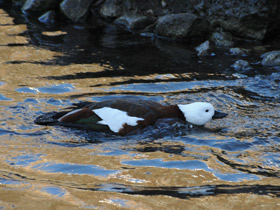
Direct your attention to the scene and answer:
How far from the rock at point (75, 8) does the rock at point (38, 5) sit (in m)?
0.55

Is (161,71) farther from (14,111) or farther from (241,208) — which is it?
(241,208)

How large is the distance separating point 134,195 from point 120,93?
10.9 ft

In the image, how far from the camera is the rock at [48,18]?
1191 centimetres

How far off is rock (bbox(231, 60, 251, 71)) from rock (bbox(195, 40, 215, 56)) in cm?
94

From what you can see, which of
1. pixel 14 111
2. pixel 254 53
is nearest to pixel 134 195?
pixel 14 111

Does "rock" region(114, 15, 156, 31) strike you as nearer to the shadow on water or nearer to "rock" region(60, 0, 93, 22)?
"rock" region(60, 0, 93, 22)

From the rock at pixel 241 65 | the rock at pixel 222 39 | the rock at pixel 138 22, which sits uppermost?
the rock at pixel 138 22

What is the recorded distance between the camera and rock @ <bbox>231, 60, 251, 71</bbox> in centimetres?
833

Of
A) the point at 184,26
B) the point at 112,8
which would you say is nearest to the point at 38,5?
the point at 112,8

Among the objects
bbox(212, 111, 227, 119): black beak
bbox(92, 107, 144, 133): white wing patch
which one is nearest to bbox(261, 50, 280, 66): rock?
bbox(212, 111, 227, 119): black beak

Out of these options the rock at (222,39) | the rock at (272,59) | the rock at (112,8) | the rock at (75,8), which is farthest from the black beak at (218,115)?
the rock at (75,8)

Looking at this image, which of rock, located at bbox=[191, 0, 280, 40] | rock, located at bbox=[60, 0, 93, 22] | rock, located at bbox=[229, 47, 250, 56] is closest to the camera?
rock, located at bbox=[229, 47, 250, 56]

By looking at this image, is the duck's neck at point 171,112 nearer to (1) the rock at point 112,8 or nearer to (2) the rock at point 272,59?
(2) the rock at point 272,59

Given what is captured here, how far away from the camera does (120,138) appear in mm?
5426
